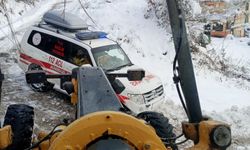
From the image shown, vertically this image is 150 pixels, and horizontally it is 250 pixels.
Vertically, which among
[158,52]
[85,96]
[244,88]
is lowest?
[244,88]

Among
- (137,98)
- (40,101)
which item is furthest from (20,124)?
(40,101)

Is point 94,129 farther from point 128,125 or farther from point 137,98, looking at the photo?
point 137,98

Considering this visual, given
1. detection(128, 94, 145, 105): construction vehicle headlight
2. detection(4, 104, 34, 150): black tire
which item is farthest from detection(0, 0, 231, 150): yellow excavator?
detection(128, 94, 145, 105): construction vehicle headlight

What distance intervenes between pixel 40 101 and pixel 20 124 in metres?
9.11

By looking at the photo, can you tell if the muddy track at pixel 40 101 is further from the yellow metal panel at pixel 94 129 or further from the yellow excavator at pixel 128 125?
the yellow metal panel at pixel 94 129

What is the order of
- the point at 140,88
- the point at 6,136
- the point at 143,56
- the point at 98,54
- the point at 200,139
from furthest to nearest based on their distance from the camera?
the point at 143,56
the point at 98,54
the point at 140,88
the point at 6,136
the point at 200,139

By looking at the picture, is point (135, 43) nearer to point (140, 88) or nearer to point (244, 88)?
point (244, 88)

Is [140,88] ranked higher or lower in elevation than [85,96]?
lower

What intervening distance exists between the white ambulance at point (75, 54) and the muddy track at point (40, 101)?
42 centimetres

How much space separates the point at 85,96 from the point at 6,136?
1.75 feet

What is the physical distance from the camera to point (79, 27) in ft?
42.5

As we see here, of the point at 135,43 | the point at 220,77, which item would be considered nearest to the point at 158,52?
the point at 135,43

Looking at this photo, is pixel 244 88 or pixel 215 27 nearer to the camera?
pixel 244 88

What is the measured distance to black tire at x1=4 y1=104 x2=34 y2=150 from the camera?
341 centimetres
